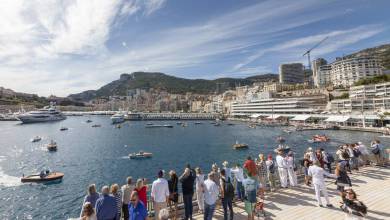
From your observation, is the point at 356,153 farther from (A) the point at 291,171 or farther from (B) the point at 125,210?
(B) the point at 125,210

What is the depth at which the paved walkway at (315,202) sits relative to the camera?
8188mm

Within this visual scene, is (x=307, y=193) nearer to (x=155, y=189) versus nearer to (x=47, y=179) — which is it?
(x=155, y=189)

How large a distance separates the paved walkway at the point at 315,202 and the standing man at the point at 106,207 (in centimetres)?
352

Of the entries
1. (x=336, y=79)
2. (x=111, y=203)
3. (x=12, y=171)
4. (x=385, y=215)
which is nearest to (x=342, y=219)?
(x=385, y=215)

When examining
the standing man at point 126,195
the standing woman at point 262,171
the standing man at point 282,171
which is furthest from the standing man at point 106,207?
the standing man at point 282,171

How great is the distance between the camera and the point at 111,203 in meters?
6.30

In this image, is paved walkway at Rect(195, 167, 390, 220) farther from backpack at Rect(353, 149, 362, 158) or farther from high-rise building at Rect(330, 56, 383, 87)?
high-rise building at Rect(330, 56, 383, 87)

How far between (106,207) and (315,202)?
316 inches

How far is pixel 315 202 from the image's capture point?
932 centimetres

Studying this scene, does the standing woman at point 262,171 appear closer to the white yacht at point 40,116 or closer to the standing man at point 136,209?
the standing man at point 136,209

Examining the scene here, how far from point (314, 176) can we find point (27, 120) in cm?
16108

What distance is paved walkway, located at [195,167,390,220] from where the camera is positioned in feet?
26.9

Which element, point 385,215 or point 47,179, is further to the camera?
point 47,179

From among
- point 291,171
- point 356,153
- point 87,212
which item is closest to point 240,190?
point 291,171
